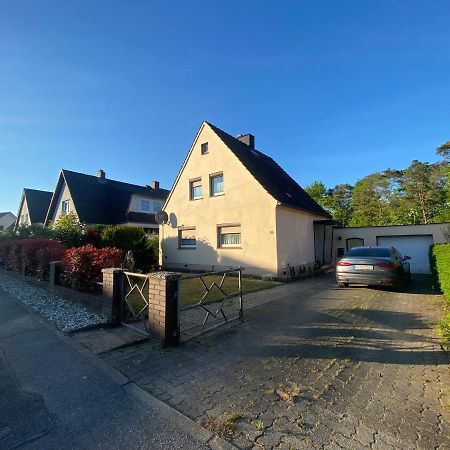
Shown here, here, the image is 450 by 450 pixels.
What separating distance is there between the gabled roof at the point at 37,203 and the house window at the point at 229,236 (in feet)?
76.3

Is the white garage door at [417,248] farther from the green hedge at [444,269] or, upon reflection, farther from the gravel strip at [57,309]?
the gravel strip at [57,309]

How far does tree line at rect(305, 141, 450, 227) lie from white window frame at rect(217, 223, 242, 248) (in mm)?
23083

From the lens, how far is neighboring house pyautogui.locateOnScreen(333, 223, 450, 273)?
51.9 feet

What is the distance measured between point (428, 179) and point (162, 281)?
36261 mm

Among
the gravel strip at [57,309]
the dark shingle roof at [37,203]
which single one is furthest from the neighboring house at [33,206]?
the gravel strip at [57,309]

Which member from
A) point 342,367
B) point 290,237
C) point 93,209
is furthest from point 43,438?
point 93,209

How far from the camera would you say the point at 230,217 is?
14641mm

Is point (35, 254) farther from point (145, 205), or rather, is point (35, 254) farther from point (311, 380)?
point (145, 205)

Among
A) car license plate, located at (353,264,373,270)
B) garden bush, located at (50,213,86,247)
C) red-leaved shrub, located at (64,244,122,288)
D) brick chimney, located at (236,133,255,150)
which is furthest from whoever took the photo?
brick chimney, located at (236,133,255,150)

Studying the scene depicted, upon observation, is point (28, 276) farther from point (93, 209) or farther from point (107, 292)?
point (93, 209)

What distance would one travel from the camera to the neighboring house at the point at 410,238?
15.8 metres

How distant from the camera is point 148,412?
2828mm

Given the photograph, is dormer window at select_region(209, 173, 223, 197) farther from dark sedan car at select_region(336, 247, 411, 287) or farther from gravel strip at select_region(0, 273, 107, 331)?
gravel strip at select_region(0, 273, 107, 331)

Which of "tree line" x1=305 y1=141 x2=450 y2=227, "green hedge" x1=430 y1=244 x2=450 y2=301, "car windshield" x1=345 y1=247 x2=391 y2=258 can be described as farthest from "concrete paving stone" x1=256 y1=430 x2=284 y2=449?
"tree line" x1=305 y1=141 x2=450 y2=227
